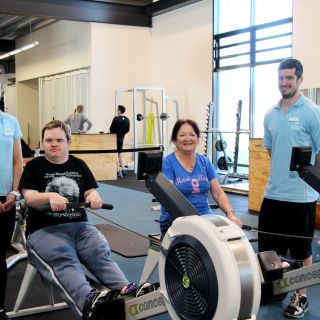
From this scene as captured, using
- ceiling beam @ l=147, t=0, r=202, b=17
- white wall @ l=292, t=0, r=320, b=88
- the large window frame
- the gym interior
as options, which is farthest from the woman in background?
white wall @ l=292, t=0, r=320, b=88

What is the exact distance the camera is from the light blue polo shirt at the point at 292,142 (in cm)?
271

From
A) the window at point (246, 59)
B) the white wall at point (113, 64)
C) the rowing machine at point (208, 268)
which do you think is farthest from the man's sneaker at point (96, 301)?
the white wall at point (113, 64)

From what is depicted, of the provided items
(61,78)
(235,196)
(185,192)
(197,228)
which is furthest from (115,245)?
(61,78)

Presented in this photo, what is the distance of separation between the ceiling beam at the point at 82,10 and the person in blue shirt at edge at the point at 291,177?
29.4 feet

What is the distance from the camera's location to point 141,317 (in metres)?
1.95

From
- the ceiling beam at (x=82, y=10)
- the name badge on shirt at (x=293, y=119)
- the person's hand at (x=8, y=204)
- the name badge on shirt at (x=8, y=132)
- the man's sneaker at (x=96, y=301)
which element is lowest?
the man's sneaker at (x=96, y=301)

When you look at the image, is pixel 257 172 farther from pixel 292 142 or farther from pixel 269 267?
pixel 269 267

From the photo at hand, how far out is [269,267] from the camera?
1889 millimetres

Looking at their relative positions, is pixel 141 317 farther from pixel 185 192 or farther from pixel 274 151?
pixel 274 151

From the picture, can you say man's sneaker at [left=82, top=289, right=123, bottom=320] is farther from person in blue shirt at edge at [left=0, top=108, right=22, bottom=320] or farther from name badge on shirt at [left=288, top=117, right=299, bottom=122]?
name badge on shirt at [left=288, top=117, right=299, bottom=122]

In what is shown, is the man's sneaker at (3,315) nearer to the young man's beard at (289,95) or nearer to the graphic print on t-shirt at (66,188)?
the graphic print on t-shirt at (66,188)

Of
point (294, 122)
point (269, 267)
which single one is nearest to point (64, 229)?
point (269, 267)

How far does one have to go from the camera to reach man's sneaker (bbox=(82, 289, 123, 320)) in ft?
6.67

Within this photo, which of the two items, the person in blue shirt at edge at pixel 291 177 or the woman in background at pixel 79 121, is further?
the woman in background at pixel 79 121
